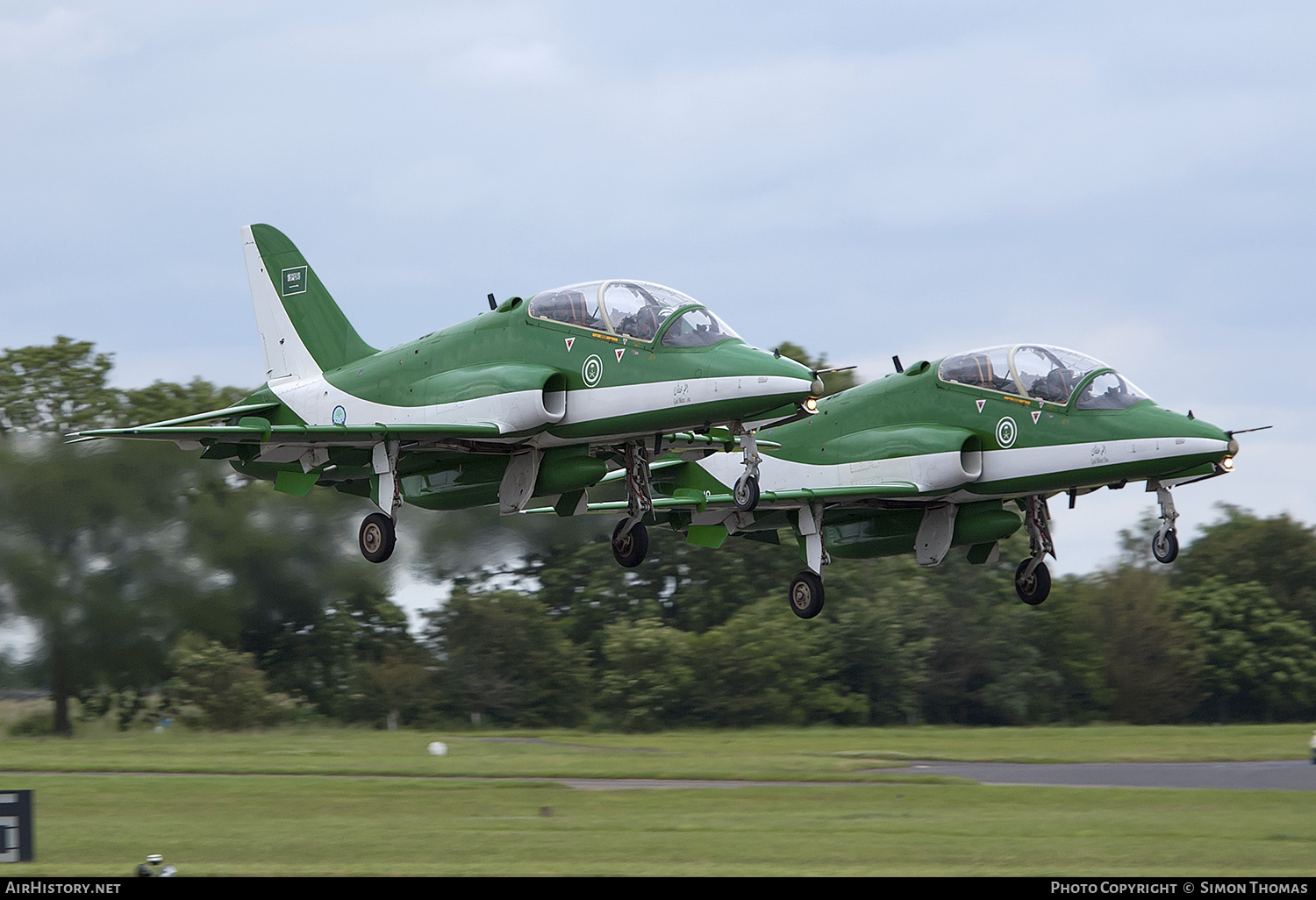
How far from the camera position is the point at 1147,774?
3631 centimetres

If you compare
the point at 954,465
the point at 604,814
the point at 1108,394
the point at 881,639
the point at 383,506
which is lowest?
the point at 604,814

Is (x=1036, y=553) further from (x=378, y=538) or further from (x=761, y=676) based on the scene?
(x=761, y=676)

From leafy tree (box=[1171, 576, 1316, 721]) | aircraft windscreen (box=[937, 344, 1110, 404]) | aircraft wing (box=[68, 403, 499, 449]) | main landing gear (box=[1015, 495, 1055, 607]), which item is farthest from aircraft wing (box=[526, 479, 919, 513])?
leafy tree (box=[1171, 576, 1316, 721])

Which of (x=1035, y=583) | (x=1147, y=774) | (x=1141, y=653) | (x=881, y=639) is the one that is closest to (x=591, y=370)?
(x=1035, y=583)

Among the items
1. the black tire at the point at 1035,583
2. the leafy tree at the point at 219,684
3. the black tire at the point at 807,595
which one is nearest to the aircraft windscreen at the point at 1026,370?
the black tire at the point at 1035,583

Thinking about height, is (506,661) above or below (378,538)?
below

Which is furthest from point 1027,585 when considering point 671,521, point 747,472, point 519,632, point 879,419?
point 519,632

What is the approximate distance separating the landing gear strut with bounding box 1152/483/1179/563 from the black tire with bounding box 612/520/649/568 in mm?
8965

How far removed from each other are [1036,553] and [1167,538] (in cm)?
362

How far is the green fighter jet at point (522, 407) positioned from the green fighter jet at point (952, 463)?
2.25 metres

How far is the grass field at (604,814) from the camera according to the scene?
881 inches

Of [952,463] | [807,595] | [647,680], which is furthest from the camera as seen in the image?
[647,680]

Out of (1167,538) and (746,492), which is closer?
(746,492)

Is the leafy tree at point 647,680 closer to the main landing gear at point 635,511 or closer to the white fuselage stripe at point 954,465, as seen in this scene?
the white fuselage stripe at point 954,465
